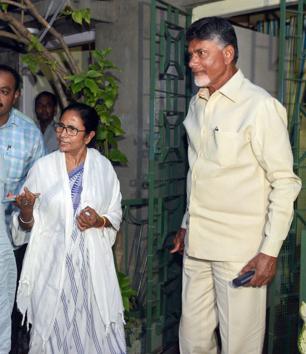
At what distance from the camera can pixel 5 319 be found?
3.19 m

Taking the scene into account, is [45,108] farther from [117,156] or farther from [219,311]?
[219,311]

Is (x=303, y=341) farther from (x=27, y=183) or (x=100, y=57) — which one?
(x=100, y=57)

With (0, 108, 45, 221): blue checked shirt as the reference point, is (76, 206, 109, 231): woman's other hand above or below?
below

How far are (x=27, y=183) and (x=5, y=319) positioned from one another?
810mm

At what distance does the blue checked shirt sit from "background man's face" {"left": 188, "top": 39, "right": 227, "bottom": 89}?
1.29m

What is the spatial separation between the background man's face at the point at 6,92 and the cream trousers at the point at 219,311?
56.9 inches

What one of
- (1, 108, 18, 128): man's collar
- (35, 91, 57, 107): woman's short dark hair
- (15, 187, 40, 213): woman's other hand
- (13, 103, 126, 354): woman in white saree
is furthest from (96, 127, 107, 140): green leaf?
(35, 91, 57, 107): woman's short dark hair

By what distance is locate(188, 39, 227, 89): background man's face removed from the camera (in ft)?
8.73

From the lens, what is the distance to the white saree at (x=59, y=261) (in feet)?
10.2

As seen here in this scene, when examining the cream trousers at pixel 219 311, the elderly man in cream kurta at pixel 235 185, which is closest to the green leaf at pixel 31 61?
the elderly man in cream kurta at pixel 235 185

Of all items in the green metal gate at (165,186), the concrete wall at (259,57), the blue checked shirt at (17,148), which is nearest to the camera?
the blue checked shirt at (17,148)

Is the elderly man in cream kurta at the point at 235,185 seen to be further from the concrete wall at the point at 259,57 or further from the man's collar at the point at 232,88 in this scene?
the concrete wall at the point at 259,57

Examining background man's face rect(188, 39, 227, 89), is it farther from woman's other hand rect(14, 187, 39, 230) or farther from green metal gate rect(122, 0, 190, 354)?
woman's other hand rect(14, 187, 39, 230)

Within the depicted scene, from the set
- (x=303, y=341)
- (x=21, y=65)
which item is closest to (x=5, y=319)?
(x=303, y=341)
